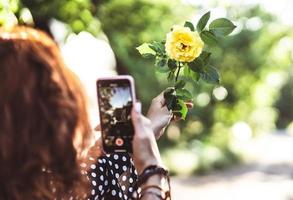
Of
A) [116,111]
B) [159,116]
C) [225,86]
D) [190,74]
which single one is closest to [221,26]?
[190,74]

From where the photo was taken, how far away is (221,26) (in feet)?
7.36

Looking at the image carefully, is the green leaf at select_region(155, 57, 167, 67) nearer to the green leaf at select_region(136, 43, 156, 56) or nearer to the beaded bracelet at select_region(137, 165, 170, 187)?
the green leaf at select_region(136, 43, 156, 56)

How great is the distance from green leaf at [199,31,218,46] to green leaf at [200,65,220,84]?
0.08 metres

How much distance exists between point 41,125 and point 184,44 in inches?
23.3

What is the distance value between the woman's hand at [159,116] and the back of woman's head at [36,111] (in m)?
0.44

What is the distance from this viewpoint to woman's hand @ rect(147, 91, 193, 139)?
2.11m

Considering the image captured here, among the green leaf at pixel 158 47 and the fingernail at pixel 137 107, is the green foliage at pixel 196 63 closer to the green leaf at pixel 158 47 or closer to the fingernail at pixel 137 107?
the green leaf at pixel 158 47

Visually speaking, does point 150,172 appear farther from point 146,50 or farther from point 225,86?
point 225,86

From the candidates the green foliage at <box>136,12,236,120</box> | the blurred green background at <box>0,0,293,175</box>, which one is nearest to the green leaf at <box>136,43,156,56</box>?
the green foliage at <box>136,12,236,120</box>

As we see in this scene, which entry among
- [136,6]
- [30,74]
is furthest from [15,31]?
[136,6]

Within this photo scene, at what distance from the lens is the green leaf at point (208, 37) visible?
87.4 inches

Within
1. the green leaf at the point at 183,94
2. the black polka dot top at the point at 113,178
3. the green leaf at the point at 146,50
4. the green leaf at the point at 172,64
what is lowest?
the black polka dot top at the point at 113,178

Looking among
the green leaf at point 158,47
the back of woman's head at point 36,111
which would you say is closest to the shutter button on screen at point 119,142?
the back of woman's head at point 36,111

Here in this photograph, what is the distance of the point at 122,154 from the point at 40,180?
35 cm
